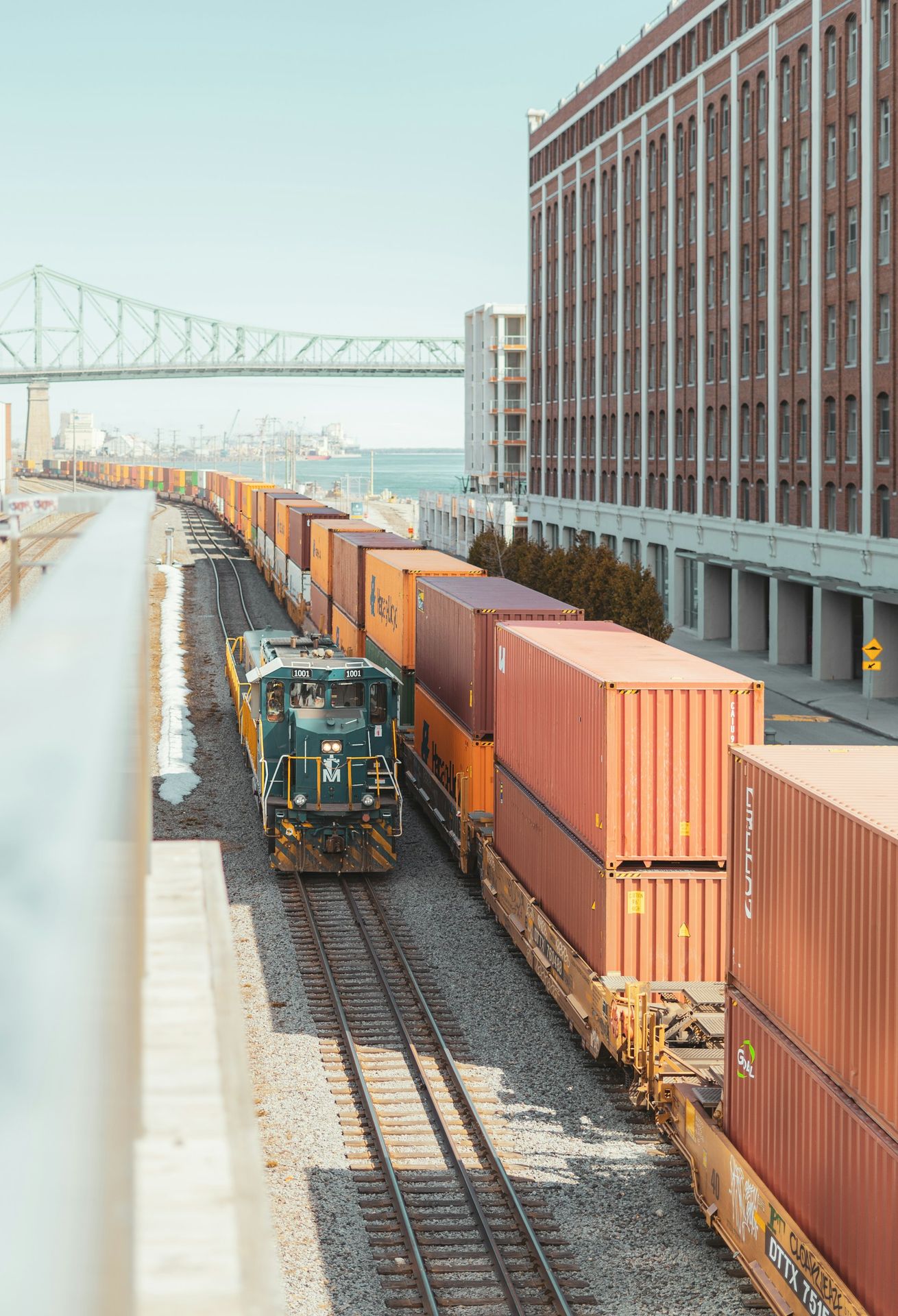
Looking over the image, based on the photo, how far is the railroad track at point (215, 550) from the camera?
64.1 metres

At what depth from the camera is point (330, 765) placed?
82.1 feet

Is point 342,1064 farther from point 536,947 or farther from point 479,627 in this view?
point 479,627

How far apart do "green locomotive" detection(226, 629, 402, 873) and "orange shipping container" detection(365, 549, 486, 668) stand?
18.4 ft

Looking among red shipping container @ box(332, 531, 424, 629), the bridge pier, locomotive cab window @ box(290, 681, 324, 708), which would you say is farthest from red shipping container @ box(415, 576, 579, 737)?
the bridge pier

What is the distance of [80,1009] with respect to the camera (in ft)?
3.35

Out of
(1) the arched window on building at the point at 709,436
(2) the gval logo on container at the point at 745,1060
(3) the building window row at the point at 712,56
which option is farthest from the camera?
(1) the arched window on building at the point at 709,436

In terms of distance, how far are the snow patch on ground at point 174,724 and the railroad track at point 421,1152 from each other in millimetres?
10698

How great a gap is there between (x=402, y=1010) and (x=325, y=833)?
20.3 feet

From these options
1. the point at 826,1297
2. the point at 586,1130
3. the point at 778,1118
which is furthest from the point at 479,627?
the point at 826,1297

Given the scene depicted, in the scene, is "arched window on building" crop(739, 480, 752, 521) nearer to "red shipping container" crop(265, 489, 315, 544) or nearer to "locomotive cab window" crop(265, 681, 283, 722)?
"red shipping container" crop(265, 489, 315, 544)

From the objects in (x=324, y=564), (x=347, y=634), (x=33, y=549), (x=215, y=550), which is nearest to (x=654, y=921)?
(x=33, y=549)

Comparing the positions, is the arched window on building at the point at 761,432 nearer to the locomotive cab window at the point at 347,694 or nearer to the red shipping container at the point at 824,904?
the locomotive cab window at the point at 347,694

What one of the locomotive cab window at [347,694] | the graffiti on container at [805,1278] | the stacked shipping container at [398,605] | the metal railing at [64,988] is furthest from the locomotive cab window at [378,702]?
the metal railing at [64,988]

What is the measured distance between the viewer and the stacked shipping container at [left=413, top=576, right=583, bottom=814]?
24.4 m
